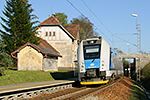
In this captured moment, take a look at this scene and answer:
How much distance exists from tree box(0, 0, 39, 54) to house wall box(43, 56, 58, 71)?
634 centimetres

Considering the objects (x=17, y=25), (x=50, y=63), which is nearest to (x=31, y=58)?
(x=50, y=63)

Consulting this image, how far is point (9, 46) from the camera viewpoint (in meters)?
33.1

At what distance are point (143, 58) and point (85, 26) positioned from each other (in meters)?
19.5

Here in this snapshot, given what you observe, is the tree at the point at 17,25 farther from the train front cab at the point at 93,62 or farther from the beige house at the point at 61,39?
the train front cab at the point at 93,62

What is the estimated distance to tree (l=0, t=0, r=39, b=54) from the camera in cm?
3372

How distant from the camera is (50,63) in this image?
2856 centimetres

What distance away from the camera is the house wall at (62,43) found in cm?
4091

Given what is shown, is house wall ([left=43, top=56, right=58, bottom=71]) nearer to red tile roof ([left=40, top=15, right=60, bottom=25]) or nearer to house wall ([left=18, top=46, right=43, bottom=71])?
house wall ([left=18, top=46, right=43, bottom=71])

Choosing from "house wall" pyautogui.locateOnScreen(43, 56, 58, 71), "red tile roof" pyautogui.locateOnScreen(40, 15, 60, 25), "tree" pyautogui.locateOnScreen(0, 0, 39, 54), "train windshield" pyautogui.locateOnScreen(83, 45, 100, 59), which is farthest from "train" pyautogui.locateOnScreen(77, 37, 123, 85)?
"red tile roof" pyautogui.locateOnScreen(40, 15, 60, 25)

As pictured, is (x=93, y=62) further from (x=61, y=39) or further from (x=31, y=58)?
(x=61, y=39)

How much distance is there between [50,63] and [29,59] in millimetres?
2873

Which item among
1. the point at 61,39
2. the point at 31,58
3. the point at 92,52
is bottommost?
the point at 31,58

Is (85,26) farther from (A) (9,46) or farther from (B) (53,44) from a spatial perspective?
(A) (9,46)

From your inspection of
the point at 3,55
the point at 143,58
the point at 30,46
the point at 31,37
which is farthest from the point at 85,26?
the point at 3,55
